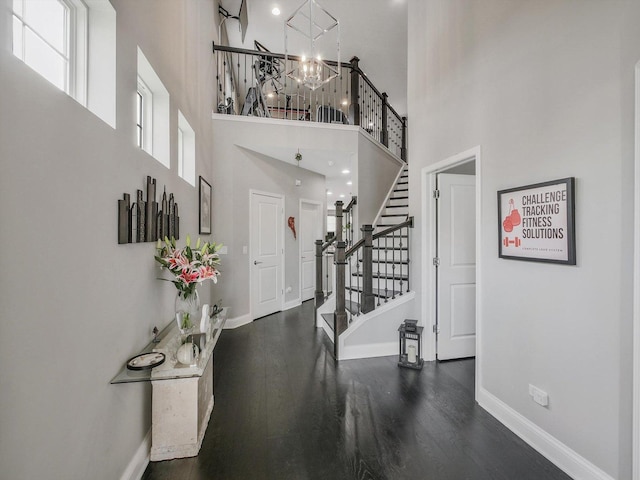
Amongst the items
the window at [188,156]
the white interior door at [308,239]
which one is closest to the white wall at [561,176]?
the window at [188,156]

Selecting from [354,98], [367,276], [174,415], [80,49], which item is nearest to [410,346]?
[367,276]

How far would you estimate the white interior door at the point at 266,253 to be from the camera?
4.98 m

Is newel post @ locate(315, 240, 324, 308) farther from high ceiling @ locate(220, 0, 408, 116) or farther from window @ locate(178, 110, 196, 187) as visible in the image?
high ceiling @ locate(220, 0, 408, 116)

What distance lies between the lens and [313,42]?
2541 mm

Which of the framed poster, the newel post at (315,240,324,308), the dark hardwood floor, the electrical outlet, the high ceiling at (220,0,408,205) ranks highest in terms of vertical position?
the high ceiling at (220,0,408,205)

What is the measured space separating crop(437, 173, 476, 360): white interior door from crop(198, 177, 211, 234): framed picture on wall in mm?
2745

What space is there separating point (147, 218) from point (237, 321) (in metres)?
3.07

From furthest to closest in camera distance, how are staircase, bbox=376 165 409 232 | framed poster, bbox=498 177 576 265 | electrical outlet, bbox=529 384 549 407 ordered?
1. staircase, bbox=376 165 409 232
2. electrical outlet, bbox=529 384 549 407
3. framed poster, bbox=498 177 576 265

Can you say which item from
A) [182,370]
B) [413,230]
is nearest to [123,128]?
[182,370]

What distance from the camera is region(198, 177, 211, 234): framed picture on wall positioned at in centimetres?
356

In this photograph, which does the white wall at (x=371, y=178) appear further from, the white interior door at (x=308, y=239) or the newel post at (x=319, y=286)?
the white interior door at (x=308, y=239)

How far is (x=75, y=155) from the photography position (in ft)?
3.83

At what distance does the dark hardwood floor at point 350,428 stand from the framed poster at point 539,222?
1.27 meters

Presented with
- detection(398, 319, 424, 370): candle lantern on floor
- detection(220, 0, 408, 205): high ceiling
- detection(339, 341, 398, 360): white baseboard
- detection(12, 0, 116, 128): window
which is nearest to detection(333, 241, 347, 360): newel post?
detection(339, 341, 398, 360): white baseboard
